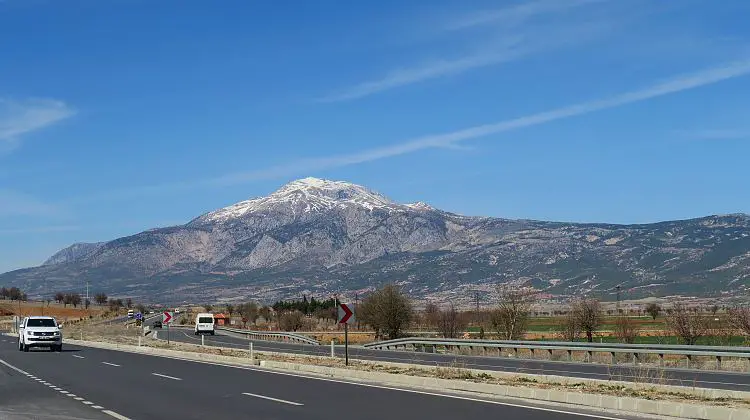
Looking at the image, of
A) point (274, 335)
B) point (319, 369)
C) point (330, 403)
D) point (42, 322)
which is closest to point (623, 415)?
point (330, 403)

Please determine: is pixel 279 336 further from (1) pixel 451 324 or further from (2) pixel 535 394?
(2) pixel 535 394

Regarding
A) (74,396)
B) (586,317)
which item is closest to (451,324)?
(586,317)

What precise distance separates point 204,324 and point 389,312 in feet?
59.8

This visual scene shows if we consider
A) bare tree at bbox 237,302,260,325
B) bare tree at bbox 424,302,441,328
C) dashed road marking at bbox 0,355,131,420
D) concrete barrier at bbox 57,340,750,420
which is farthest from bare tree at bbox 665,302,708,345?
bare tree at bbox 237,302,260,325

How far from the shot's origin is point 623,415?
18.1 m

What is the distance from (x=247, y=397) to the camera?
22219 millimetres

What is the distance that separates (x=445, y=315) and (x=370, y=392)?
73400 mm

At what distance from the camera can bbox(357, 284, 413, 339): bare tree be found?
88.6 m

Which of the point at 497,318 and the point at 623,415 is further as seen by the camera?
the point at 497,318

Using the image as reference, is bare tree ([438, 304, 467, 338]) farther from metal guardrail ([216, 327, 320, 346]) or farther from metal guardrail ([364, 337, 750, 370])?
metal guardrail ([364, 337, 750, 370])

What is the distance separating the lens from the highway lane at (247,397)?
18.6m

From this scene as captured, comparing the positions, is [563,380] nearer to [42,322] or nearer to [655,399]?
[655,399]

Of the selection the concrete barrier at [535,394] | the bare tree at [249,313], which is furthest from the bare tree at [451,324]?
the bare tree at [249,313]

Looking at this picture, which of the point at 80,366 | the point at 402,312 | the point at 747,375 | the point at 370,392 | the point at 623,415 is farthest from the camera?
the point at 402,312
